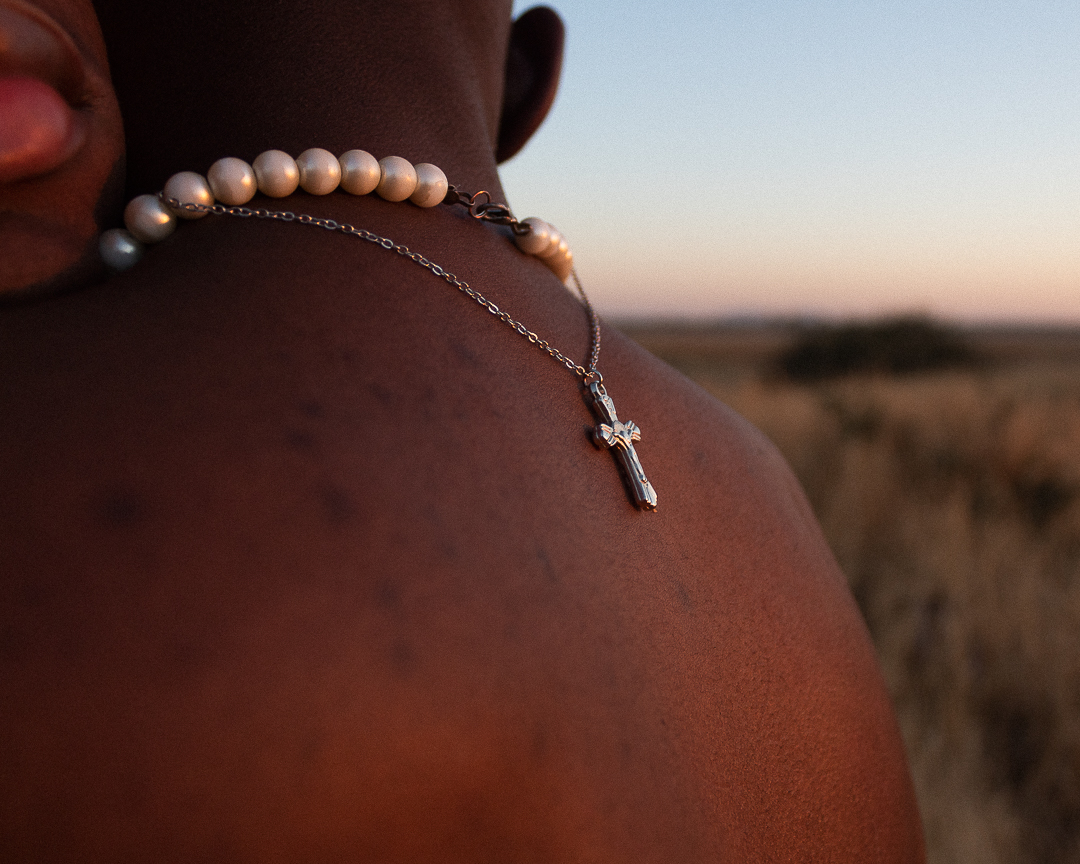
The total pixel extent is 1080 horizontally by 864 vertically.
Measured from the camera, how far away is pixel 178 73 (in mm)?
821

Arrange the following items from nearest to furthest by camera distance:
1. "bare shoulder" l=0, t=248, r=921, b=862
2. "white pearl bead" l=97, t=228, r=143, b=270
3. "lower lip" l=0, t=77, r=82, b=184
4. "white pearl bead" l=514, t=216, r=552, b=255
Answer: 1. "bare shoulder" l=0, t=248, r=921, b=862
2. "lower lip" l=0, t=77, r=82, b=184
3. "white pearl bead" l=97, t=228, r=143, b=270
4. "white pearl bead" l=514, t=216, r=552, b=255

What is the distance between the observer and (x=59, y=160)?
0.67 m

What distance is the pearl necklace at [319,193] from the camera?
29.5 inches

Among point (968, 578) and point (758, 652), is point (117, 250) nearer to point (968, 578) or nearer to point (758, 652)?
point (758, 652)

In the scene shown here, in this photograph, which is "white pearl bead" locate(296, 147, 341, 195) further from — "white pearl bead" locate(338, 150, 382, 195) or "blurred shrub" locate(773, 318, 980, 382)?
"blurred shrub" locate(773, 318, 980, 382)

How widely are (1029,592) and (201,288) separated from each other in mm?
4046

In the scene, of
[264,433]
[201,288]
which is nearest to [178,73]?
[201,288]

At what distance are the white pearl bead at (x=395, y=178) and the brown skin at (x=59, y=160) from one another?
239 millimetres

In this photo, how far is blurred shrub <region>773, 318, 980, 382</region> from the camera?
14266 mm

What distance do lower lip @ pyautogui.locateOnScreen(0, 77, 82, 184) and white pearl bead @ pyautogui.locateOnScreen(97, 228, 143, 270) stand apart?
8 centimetres

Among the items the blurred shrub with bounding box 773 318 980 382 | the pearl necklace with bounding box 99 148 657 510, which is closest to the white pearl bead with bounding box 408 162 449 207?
the pearl necklace with bounding box 99 148 657 510

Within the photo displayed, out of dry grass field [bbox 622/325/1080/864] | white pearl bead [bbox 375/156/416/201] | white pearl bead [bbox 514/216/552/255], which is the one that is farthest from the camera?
dry grass field [bbox 622/325/1080/864]

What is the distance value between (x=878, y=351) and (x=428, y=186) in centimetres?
1495

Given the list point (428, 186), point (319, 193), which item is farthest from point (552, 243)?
point (319, 193)
